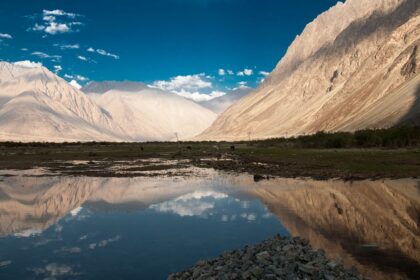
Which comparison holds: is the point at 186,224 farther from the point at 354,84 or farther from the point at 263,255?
the point at 354,84

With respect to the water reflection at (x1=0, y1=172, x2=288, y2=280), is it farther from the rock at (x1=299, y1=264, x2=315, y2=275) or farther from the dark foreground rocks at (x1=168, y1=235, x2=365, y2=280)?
the rock at (x1=299, y1=264, x2=315, y2=275)

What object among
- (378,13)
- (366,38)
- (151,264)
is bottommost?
(151,264)

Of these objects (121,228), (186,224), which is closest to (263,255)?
(186,224)

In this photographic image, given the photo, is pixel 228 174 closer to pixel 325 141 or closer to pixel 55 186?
pixel 55 186

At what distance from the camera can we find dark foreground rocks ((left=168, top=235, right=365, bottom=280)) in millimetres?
8719

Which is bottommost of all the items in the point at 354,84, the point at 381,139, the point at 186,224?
the point at 186,224

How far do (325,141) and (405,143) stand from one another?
13639 mm

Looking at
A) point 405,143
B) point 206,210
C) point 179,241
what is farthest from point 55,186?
point 405,143

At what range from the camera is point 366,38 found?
496ft

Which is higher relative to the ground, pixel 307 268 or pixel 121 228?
pixel 307 268

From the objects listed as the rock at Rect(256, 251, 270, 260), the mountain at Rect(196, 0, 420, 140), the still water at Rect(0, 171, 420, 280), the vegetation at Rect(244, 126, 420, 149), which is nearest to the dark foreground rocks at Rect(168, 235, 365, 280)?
the rock at Rect(256, 251, 270, 260)

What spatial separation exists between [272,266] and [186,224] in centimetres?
718

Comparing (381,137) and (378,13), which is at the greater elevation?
(378,13)

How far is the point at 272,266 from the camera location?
9031 mm
